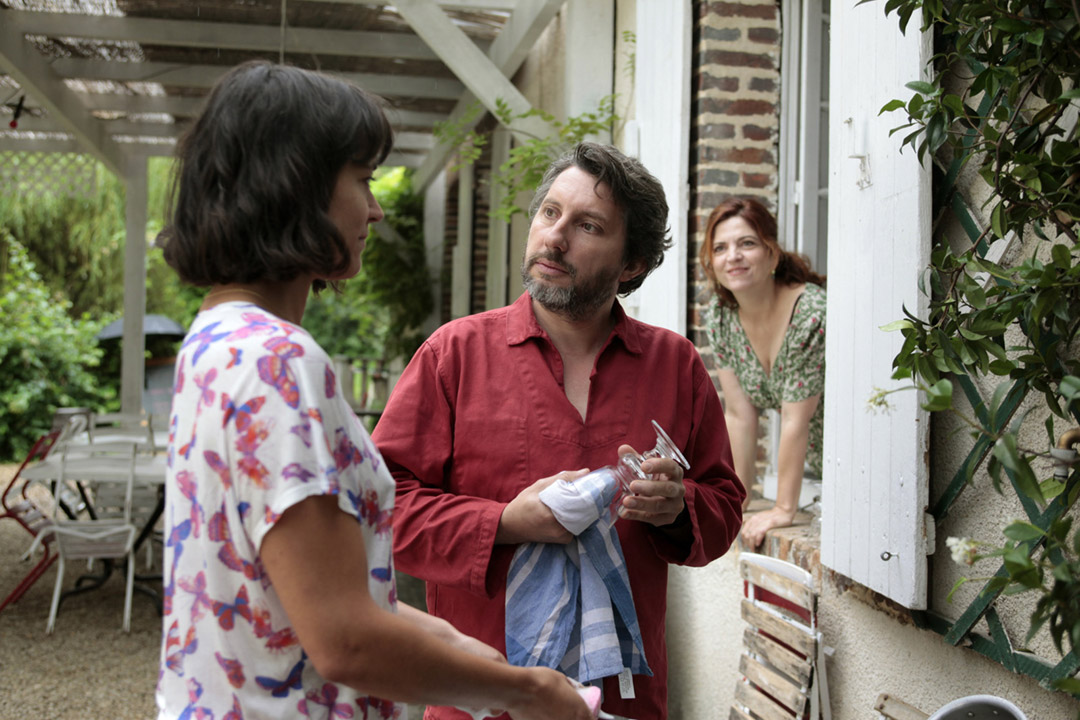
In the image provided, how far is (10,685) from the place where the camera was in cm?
473

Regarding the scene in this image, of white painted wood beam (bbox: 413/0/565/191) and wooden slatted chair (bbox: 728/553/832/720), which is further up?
white painted wood beam (bbox: 413/0/565/191)

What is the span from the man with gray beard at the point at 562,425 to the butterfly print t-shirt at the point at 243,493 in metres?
0.63

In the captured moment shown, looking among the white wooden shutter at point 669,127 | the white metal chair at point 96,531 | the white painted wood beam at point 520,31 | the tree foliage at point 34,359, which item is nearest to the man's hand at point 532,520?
the white wooden shutter at point 669,127

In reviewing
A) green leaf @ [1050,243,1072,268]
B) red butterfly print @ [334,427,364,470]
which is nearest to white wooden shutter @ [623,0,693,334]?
green leaf @ [1050,243,1072,268]

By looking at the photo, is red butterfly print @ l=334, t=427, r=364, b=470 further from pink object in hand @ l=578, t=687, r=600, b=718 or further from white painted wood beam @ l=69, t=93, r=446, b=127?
white painted wood beam @ l=69, t=93, r=446, b=127

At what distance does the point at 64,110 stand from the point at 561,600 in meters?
7.95

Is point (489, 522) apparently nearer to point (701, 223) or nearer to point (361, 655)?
point (361, 655)

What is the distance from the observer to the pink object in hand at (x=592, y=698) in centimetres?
127

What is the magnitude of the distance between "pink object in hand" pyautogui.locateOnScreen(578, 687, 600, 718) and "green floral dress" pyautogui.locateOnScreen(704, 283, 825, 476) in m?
2.14

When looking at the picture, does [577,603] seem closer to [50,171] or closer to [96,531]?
[96,531]

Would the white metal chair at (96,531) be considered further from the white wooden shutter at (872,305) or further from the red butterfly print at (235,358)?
the red butterfly print at (235,358)

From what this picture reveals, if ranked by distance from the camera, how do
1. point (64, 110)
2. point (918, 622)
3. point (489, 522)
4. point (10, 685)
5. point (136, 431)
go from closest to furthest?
1. point (489, 522)
2. point (918, 622)
3. point (10, 685)
4. point (136, 431)
5. point (64, 110)

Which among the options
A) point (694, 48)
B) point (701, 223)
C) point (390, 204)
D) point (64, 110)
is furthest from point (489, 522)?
point (390, 204)

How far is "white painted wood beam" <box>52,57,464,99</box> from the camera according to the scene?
791cm
